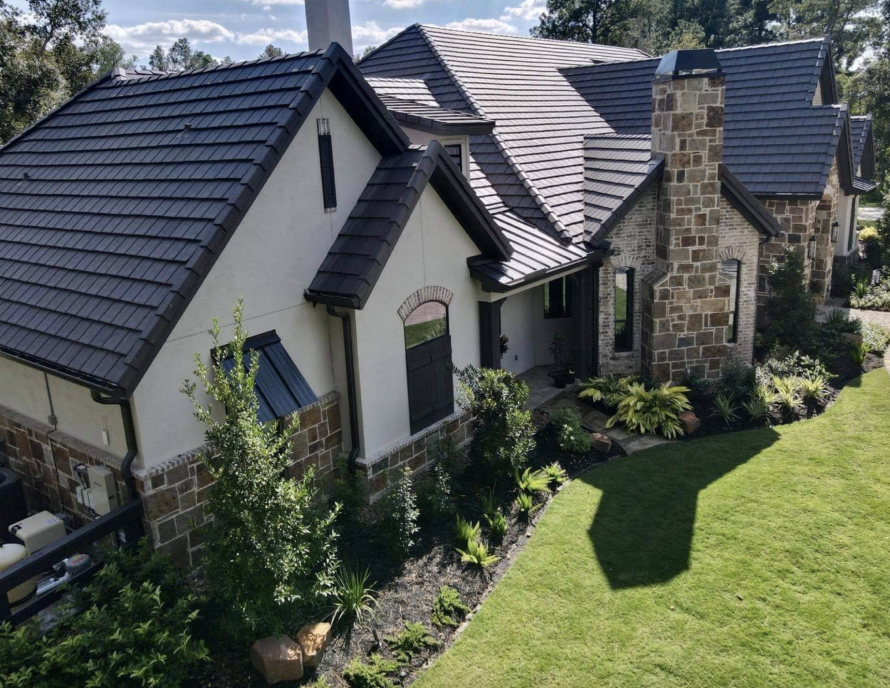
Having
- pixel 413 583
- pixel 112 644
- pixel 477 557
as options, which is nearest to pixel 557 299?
pixel 477 557

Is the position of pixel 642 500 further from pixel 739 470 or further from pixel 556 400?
pixel 556 400

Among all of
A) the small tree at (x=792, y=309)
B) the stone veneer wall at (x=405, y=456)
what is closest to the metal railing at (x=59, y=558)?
the stone veneer wall at (x=405, y=456)

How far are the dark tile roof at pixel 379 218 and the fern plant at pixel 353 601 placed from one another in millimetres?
3736

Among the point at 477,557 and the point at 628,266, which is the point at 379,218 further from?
the point at 628,266

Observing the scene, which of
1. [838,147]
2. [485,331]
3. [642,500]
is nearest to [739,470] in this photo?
[642,500]

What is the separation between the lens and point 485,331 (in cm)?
1322

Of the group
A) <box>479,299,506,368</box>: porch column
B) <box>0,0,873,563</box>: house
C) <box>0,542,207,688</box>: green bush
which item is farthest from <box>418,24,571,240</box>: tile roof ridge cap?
<box>0,542,207,688</box>: green bush

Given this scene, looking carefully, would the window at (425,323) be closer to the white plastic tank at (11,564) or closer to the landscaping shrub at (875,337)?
the white plastic tank at (11,564)

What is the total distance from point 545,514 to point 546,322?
Answer: 7.04 meters

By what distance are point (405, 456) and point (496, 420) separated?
5.45 feet

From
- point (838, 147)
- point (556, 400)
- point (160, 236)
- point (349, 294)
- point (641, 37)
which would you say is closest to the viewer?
point (160, 236)

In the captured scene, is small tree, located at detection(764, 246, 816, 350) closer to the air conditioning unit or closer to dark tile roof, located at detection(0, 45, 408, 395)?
dark tile roof, located at detection(0, 45, 408, 395)

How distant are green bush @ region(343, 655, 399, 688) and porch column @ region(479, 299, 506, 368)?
21.0 feet

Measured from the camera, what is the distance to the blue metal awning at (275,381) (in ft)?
31.0
